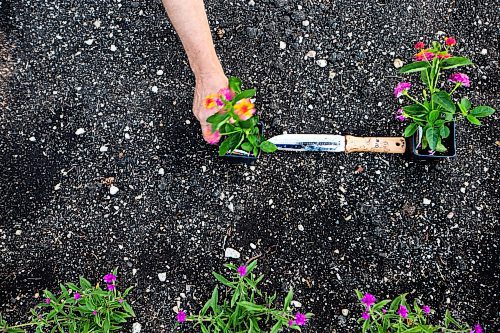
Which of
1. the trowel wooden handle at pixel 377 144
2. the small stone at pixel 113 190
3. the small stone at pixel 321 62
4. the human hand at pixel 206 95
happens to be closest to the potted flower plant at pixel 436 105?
the trowel wooden handle at pixel 377 144

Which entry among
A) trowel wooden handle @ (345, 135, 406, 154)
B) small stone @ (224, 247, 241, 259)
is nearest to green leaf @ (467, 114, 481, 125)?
trowel wooden handle @ (345, 135, 406, 154)

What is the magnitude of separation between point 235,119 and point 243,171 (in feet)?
1.40

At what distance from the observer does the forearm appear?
1.51 meters

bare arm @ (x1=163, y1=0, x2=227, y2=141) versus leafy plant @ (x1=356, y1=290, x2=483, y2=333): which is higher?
bare arm @ (x1=163, y1=0, x2=227, y2=141)

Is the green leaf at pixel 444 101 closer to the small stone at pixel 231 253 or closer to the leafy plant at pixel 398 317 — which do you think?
the leafy plant at pixel 398 317

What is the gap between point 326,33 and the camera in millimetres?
1925

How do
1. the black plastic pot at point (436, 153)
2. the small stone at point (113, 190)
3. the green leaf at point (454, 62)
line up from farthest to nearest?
the small stone at point (113, 190), the black plastic pot at point (436, 153), the green leaf at point (454, 62)

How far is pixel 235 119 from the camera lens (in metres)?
1.40

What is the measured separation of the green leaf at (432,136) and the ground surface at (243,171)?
1.08 feet

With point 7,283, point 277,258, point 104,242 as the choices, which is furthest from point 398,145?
Result: point 7,283

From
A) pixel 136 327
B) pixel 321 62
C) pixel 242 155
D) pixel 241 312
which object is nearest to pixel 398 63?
pixel 321 62

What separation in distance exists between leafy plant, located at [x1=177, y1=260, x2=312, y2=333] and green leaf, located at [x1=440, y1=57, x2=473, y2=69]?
0.84m

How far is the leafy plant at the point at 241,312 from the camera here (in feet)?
4.86

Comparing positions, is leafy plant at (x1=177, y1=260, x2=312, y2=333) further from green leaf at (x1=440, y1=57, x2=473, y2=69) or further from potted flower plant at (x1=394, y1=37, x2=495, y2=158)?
green leaf at (x1=440, y1=57, x2=473, y2=69)
